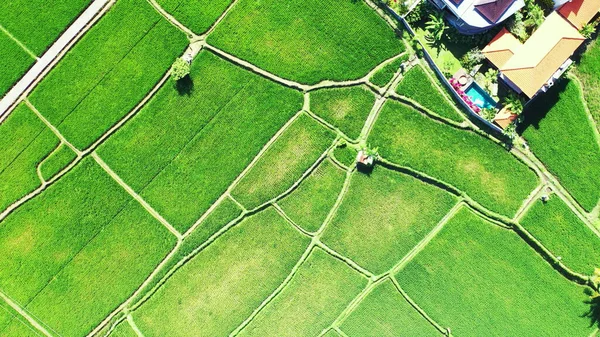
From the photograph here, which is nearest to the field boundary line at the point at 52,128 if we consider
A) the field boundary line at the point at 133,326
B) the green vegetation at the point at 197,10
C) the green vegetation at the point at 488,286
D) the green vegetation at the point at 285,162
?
the green vegetation at the point at 197,10

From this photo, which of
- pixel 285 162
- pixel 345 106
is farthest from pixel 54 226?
Answer: pixel 345 106

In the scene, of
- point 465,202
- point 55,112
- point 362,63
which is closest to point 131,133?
point 55,112

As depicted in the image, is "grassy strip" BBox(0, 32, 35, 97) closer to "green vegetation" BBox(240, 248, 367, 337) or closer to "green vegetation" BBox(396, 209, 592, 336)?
"green vegetation" BBox(240, 248, 367, 337)

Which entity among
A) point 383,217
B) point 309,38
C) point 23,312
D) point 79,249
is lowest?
point 23,312

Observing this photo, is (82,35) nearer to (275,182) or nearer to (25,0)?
(25,0)

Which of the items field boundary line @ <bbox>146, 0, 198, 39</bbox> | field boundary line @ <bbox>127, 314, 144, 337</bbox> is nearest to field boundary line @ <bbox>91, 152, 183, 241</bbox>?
field boundary line @ <bbox>127, 314, 144, 337</bbox>

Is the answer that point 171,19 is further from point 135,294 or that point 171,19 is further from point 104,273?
point 135,294
